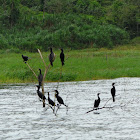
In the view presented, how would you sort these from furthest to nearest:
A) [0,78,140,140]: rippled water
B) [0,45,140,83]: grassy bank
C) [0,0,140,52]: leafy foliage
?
[0,0,140,52]: leafy foliage → [0,45,140,83]: grassy bank → [0,78,140,140]: rippled water

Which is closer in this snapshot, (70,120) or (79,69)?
(70,120)

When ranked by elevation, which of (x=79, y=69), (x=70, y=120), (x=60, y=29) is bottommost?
(x=70, y=120)

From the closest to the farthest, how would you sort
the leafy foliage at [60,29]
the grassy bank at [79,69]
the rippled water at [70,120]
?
the rippled water at [70,120]
the grassy bank at [79,69]
the leafy foliage at [60,29]

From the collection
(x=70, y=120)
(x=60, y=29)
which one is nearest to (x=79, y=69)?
(x=70, y=120)

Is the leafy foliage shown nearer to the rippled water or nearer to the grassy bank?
the grassy bank

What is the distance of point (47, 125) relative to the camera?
12414 millimetres

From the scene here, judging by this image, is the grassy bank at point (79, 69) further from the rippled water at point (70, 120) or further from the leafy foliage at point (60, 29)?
the leafy foliage at point (60, 29)

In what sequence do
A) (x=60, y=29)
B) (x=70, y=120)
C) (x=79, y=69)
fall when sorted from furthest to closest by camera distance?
(x=60, y=29), (x=79, y=69), (x=70, y=120)

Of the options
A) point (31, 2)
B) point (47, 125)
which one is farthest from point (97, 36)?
point (47, 125)

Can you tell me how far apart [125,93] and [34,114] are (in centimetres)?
680

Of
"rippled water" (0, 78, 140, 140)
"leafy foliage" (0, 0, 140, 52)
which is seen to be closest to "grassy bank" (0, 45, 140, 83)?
"rippled water" (0, 78, 140, 140)

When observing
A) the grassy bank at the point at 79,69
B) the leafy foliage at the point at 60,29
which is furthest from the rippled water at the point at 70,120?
the leafy foliage at the point at 60,29

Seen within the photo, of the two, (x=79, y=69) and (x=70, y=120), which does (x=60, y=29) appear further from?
(x=70, y=120)

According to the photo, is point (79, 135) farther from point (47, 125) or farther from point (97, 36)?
point (97, 36)
